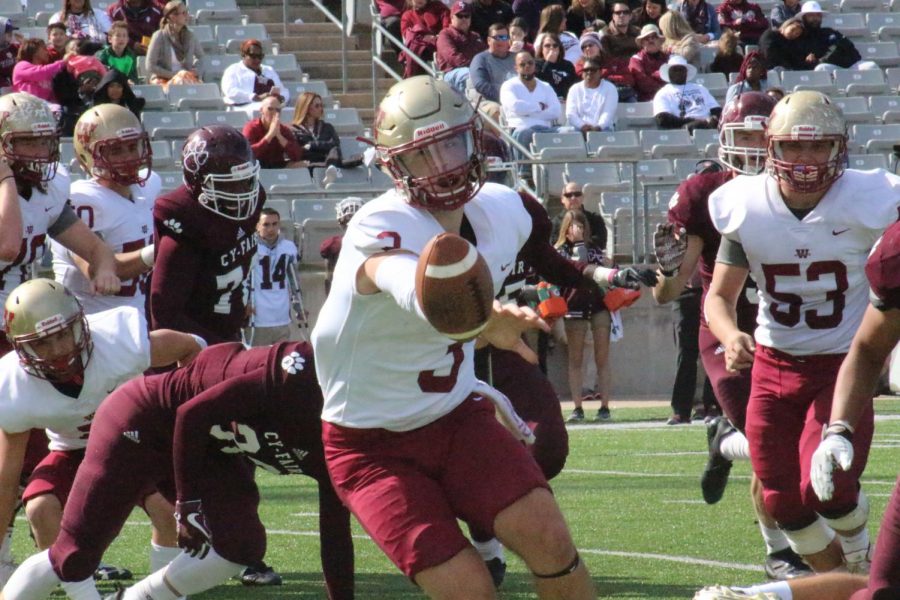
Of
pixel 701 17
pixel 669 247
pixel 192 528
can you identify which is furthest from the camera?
pixel 701 17

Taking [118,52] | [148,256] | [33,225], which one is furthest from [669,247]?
[118,52]

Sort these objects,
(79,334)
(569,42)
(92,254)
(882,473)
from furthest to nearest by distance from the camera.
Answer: (569,42)
(882,473)
(92,254)
(79,334)

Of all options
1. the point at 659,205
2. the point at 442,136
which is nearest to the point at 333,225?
the point at 659,205

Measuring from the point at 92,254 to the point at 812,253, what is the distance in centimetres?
260

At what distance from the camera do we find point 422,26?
14406 mm

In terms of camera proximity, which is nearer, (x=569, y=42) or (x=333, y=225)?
(x=333, y=225)

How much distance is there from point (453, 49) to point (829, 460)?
10.6m

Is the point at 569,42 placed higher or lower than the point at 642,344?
higher

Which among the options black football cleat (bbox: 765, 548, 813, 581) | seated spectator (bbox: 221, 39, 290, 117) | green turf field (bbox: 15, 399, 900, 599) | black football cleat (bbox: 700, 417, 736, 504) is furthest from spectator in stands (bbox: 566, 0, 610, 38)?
black football cleat (bbox: 765, 548, 813, 581)

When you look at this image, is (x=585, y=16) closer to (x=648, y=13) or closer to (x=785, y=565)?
(x=648, y=13)

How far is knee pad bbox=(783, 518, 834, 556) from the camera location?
482 centimetres

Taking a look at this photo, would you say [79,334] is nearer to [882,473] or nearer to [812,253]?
[812,253]

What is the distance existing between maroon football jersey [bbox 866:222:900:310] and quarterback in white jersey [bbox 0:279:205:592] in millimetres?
2201

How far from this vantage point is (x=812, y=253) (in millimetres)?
4777
